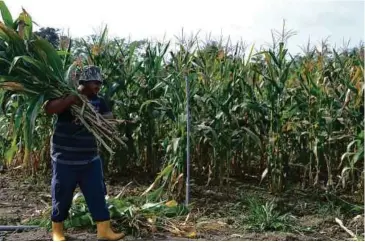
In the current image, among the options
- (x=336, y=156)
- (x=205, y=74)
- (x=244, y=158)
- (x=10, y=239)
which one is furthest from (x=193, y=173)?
(x=10, y=239)

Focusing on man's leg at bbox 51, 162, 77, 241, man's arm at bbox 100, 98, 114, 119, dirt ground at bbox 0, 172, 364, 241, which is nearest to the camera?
man's leg at bbox 51, 162, 77, 241

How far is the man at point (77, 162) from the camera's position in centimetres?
416

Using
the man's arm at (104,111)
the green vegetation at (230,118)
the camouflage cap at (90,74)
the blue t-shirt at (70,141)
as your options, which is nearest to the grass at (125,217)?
the green vegetation at (230,118)

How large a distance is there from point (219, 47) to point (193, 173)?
5.65 feet

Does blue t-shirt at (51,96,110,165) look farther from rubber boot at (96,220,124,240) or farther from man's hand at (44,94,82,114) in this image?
rubber boot at (96,220,124,240)

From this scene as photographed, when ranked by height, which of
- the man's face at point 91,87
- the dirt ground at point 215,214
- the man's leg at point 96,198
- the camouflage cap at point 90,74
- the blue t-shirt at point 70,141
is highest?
the camouflage cap at point 90,74

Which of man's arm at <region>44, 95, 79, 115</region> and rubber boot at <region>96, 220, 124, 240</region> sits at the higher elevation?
man's arm at <region>44, 95, 79, 115</region>

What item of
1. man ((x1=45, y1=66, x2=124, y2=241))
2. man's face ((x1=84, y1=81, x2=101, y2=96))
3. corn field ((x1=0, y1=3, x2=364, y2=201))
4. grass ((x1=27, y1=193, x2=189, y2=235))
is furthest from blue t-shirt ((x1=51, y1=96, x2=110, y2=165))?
corn field ((x1=0, y1=3, x2=364, y2=201))

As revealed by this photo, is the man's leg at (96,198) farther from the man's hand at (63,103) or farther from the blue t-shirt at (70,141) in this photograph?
the man's hand at (63,103)

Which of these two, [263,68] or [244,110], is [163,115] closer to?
[244,110]

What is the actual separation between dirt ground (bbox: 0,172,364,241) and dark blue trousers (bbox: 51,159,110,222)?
9.8 inches

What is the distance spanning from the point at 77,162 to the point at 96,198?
308 mm

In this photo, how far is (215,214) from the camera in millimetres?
5410

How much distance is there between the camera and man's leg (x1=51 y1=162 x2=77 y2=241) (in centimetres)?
417
